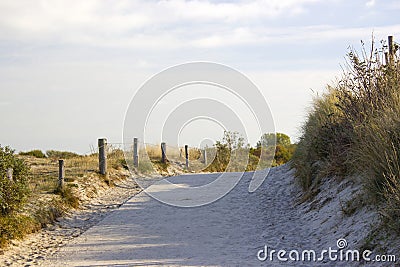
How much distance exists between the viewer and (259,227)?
10875 mm

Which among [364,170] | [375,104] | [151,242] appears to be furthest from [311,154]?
[151,242]

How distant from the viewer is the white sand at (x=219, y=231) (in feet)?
27.7

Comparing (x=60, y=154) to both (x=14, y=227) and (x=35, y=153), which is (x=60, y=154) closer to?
(x=35, y=153)

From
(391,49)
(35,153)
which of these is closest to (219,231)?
(391,49)

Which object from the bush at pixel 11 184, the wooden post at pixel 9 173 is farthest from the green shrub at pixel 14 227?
the wooden post at pixel 9 173

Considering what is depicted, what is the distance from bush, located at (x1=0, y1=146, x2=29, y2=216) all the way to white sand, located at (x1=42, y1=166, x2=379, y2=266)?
1389 mm

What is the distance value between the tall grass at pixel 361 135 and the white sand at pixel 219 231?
21.3 inches

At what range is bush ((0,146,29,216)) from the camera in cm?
991

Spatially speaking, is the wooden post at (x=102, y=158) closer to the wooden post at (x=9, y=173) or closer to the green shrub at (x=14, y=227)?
the green shrub at (x=14, y=227)

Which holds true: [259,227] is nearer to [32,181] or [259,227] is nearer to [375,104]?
[375,104]

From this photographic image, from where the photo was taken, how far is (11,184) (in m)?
10.2

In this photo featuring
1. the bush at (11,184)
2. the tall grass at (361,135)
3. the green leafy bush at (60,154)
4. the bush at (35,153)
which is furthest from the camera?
the green leafy bush at (60,154)

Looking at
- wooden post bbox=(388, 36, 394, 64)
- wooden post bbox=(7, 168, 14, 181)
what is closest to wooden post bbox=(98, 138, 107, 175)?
wooden post bbox=(7, 168, 14, 181)

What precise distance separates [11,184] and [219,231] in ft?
13.9
